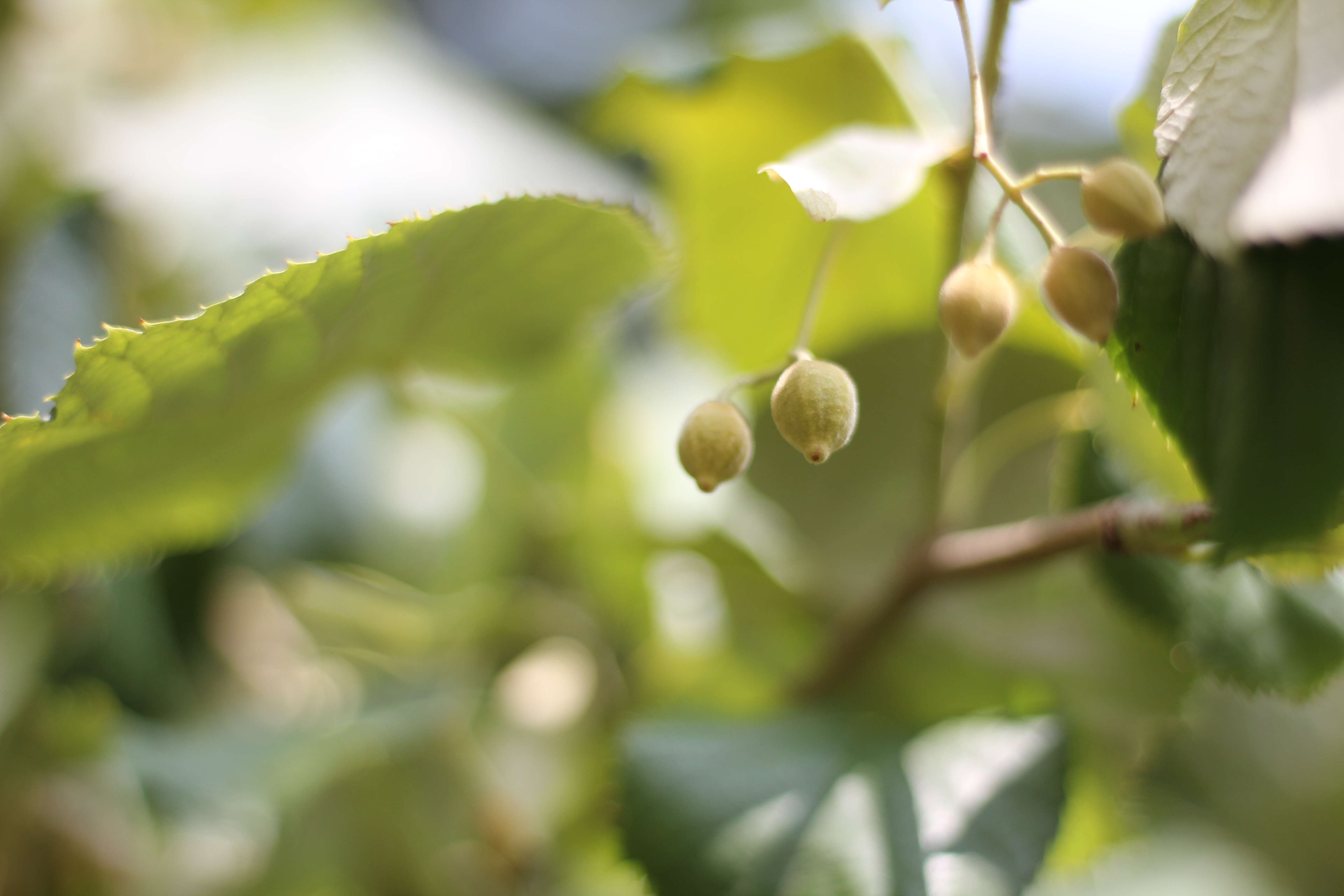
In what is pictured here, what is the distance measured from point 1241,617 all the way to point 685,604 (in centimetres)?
29

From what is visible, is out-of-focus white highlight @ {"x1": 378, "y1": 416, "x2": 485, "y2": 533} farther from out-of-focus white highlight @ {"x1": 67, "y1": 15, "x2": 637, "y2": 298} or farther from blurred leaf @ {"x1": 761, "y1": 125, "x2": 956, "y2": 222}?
blurred leaf @ {"x1": 761, "y1": 125, "x2": 956, "y2": 222}

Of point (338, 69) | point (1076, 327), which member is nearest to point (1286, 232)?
point (1076, 327)

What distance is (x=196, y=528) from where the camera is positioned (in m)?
0.39

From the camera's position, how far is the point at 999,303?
226 mm

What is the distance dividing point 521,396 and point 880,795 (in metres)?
0.37

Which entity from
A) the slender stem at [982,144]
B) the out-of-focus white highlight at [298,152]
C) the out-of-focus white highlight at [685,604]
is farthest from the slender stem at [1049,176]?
the out-of-focus white highlight at [298,152]

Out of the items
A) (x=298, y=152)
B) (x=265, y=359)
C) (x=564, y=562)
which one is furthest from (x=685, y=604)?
(x=298, y=152)

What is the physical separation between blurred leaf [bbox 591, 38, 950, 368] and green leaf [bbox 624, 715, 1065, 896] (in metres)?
0.16

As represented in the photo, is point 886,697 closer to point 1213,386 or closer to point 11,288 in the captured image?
point 1213,386

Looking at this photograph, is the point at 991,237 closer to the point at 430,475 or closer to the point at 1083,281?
the point at 1083,281

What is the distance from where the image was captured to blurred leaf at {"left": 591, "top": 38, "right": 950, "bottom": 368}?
42 centimetres

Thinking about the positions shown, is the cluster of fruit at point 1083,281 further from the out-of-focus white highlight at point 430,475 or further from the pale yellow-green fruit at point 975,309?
the out-of-focus white highlight at point 430,475

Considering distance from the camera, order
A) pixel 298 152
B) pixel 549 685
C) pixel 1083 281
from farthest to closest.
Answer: pixel 298 152 → pixel 549 685 → pixel 1083 281

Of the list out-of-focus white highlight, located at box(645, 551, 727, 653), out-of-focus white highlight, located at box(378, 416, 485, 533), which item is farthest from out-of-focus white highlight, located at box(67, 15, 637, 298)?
out-of-focus white highlight, located at box(645, 551, 727, 653)
